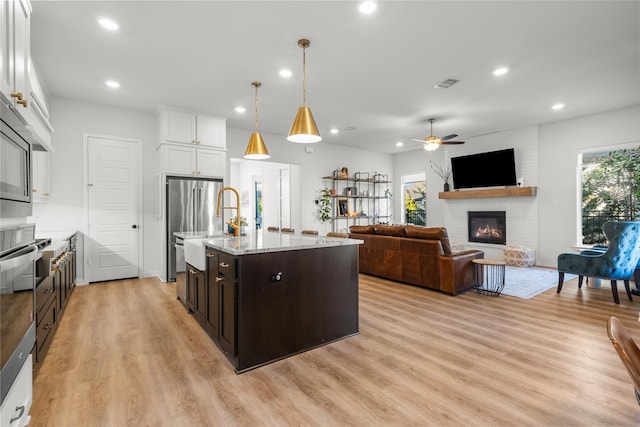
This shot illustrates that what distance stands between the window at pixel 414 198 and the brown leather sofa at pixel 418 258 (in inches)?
175

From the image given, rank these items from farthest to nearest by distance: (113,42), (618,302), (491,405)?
(618,302)
(113,42)
(491,405)

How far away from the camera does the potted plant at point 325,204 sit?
8031 millimetres

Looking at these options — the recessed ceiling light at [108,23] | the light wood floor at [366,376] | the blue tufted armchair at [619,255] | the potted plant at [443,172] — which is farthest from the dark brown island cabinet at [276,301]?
the potted plant at [443,172]

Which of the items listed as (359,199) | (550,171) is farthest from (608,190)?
(359,199)

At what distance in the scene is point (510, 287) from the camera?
4.71m

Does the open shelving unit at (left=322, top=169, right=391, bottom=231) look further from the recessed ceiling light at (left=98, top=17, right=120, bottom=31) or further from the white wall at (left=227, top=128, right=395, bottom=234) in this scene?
the recessed ceiling light at (left=98, top=17, right=120, bottom=31)

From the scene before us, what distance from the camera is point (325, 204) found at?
8086 mm

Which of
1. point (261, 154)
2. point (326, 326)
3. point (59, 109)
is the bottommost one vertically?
point (326, 326)

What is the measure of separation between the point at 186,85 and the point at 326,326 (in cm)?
371

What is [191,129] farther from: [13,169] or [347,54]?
[13,169]

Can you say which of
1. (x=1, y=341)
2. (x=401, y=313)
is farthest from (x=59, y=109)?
(x=401, y=313)

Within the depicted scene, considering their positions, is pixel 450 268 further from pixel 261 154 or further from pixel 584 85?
pixel 584 85

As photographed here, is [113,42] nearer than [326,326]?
No

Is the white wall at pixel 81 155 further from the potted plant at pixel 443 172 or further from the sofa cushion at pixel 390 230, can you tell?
the potted plant at pixel 443 172
